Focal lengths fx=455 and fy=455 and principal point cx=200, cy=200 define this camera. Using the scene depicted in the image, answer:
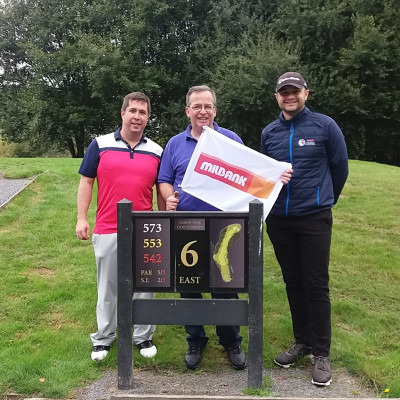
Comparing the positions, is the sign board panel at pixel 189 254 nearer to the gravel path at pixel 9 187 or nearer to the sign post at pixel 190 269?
the sign post at pixel 190 269

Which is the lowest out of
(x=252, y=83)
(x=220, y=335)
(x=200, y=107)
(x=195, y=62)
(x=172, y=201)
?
(x=220, y=335)

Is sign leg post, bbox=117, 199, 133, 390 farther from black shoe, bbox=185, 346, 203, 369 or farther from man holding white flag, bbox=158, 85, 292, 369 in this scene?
black shoe, bbox=185, 346, 203, 369

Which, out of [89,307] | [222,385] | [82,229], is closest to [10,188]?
[89,307]

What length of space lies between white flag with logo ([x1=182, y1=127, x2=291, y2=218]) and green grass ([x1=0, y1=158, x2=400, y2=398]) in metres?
1.42

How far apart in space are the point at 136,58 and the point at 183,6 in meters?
4.66

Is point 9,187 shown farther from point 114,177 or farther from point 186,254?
A: point 186,254

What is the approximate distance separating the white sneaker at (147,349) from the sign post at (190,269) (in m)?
0.60

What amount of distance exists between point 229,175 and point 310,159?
2.08ft

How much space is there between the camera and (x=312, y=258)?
352 cm

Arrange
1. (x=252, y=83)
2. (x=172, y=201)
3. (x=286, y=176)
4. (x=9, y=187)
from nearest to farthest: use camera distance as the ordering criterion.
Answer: (x=286, y=176) < (x=172, y=201) < (x=9, y=187) < (x=252, y=83)

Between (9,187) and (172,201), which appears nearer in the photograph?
(172,201)

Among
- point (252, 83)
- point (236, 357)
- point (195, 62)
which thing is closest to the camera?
point (236, 357)

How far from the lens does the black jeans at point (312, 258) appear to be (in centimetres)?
352

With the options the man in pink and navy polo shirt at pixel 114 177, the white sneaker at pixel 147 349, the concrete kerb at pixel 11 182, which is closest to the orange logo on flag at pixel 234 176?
the man in pink and navy polo shirt at pixel 114 177
